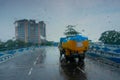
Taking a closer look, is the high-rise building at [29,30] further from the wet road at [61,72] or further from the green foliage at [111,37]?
the wet road at [61,72]

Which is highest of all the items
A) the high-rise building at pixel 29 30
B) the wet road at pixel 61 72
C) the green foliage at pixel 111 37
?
the high-rise building at pixel 29 30

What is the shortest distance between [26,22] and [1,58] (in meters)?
81.8

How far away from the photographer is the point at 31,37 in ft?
381

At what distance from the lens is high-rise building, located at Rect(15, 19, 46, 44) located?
10520 centimetres

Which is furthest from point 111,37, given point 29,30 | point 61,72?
point 29,30

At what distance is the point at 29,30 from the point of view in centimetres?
11212

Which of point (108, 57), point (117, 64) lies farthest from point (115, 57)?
point (108, 57)

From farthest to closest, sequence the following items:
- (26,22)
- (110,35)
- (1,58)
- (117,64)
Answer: (26,22) → (110,35) → (1,58) → (117,64)

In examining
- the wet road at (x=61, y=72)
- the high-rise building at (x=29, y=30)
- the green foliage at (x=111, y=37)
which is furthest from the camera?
the high-rise building at (x=29, y=30)

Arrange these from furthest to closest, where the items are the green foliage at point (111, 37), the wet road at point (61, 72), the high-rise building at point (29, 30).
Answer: the high-rise building at point (29, 30) < the green foliage at point (111, 37) < the wet road at point (61, 72)

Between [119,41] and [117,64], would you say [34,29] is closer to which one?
[119,41]

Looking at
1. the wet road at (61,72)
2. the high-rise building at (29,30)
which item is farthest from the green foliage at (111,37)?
the high-rise building at (29,30)

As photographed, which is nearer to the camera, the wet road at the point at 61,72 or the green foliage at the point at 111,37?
the wet road at the point at 61,72

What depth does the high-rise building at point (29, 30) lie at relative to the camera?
345ft
